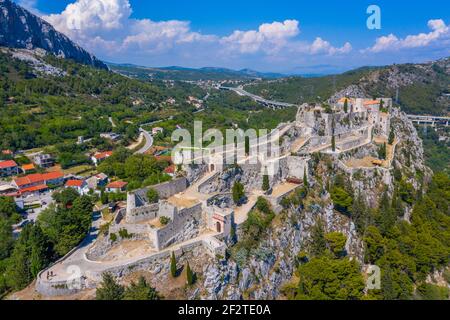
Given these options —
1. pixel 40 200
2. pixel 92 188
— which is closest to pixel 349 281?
pixel 92 188

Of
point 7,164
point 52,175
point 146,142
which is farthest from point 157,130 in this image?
point 7,164

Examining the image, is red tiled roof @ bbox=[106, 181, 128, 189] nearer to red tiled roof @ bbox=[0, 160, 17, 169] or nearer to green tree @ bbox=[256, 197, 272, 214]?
green tree @ bbox=[256, 197, 272, 214]

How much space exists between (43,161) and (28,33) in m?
100

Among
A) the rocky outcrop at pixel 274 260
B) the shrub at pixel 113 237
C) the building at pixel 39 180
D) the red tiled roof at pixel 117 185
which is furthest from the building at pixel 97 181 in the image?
the rocky outcrop at pixel 274 260

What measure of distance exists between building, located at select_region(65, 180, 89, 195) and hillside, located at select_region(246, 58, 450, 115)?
2638 inches

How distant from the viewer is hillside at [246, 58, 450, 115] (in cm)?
Answer: 10469

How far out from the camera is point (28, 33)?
5182 inches

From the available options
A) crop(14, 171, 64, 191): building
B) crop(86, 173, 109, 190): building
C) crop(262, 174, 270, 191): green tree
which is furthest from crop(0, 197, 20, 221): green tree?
crop(262, 174, 270, 191): green tree

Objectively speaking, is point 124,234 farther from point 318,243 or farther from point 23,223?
point 318,243

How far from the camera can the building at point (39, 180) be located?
154 feet

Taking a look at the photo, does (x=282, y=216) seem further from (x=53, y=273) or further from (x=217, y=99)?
(x=217, y=99)

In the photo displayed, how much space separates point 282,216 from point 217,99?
4864 inches

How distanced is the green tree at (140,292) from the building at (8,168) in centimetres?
3948
